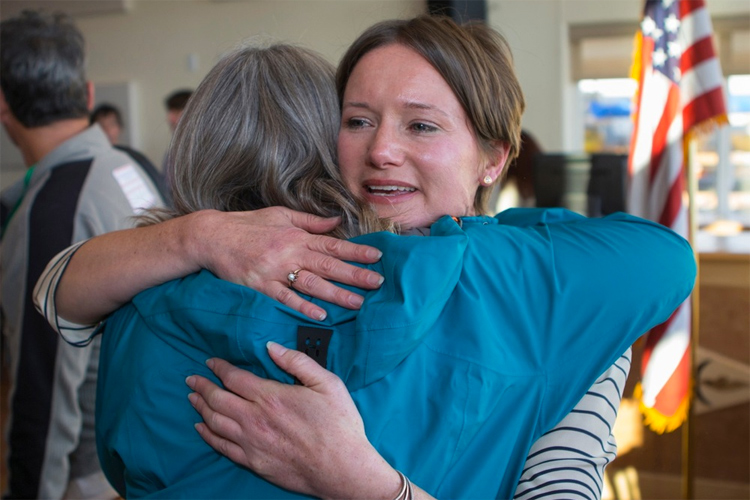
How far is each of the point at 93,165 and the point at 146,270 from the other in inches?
38.7

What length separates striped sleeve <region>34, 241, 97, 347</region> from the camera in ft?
3.91

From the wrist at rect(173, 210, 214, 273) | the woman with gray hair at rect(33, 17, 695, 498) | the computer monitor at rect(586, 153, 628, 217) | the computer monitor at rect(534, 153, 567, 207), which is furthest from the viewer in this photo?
the computer monitor at rect(534, 153, 567, 207)

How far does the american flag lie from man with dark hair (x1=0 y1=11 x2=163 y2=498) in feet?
6.73

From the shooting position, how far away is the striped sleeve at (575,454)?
92cm

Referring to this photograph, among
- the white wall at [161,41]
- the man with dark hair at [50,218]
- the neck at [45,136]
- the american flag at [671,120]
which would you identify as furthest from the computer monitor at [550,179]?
the white wall at [161,41]

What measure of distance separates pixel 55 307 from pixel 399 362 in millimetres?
690

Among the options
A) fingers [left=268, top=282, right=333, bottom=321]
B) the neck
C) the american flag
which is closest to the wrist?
fingers [left=268, top=282, right=333, bottom=321]

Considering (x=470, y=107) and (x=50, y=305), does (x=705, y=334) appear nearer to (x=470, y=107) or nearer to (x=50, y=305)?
(x=470, y=107)

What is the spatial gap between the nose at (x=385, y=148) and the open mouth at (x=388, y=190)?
0.14 ft

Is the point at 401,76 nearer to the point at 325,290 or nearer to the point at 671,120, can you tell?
the point at 325,290

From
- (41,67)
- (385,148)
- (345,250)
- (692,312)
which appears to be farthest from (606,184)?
(345,250)

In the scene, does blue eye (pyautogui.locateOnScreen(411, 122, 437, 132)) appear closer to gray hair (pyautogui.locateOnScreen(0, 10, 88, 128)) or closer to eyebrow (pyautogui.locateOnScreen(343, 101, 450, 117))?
eyebrow (pyautogui.locateOnScreen(343, 101, 450, 117))

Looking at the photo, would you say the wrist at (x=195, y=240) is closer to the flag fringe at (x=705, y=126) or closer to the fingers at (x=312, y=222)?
the fingers at (x=312, y=222)

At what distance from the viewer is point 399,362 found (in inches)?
33.6
